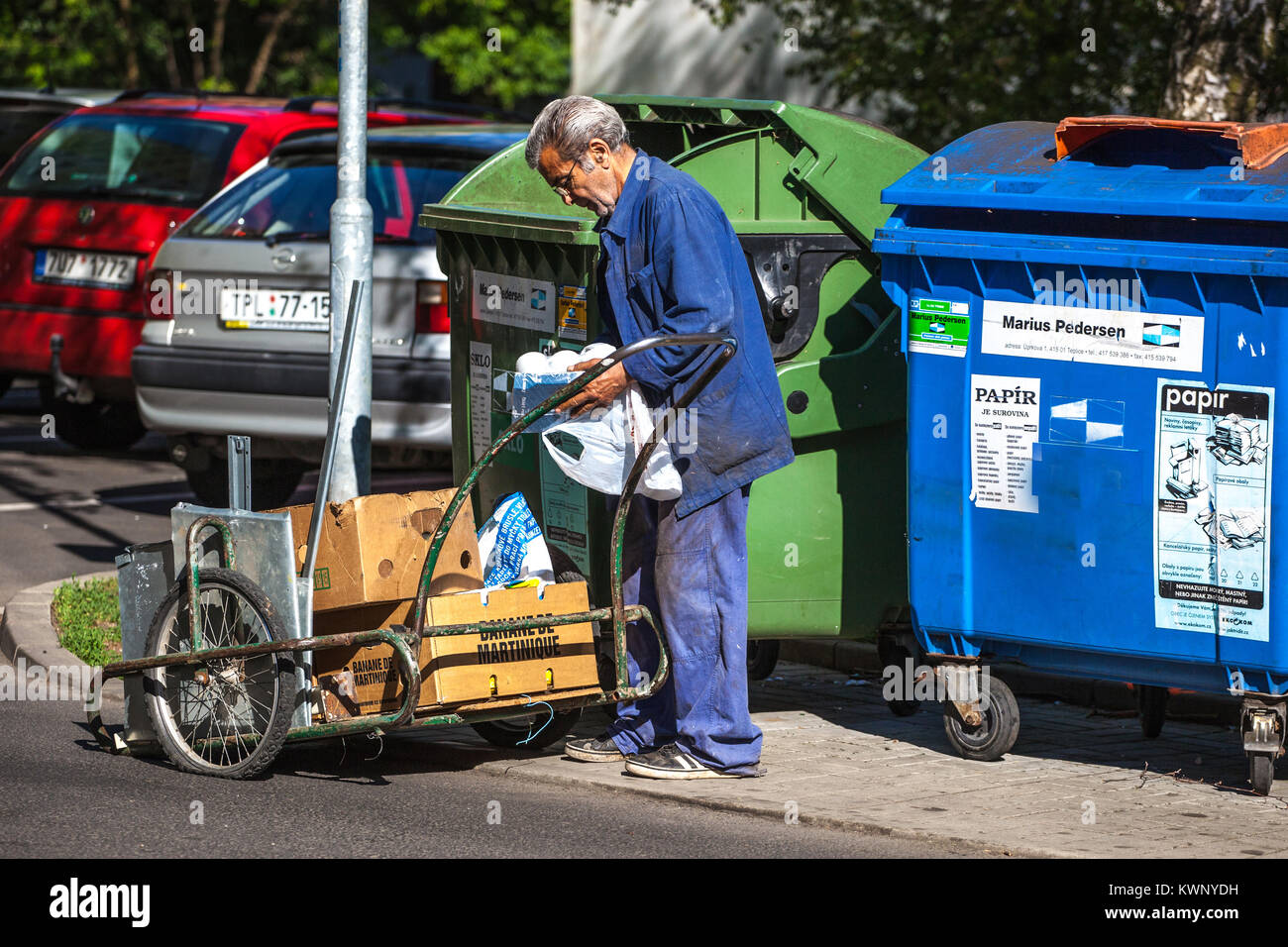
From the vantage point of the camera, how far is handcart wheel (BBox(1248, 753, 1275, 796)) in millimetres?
5359

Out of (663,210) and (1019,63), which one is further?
(1019,63)

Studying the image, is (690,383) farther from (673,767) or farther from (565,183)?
(673,767)

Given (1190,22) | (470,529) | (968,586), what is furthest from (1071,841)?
(1190,22)

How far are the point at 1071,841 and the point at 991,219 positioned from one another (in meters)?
1.80

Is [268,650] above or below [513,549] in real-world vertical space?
below

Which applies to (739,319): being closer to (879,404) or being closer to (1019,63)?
(879,404)

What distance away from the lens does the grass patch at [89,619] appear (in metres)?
7.09

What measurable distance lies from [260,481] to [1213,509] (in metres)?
5.54

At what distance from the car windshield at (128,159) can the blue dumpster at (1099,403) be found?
18.7 ft

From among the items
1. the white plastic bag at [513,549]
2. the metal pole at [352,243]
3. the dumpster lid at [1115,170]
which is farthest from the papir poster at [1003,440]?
the metal pole at [352,243]

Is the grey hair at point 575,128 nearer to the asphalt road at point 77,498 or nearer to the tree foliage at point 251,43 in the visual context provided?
the asphalt road at point 77,498

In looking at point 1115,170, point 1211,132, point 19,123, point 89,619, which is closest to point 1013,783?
point 1115,170

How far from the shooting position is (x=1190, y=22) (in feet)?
26.8

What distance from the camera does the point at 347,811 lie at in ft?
17.0
